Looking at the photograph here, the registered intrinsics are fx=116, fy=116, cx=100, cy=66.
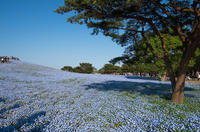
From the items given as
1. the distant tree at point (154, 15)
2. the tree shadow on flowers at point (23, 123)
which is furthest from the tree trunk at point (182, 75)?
the tree shadow on flowers at point (23, 123)

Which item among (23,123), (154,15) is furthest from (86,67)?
(23,123)

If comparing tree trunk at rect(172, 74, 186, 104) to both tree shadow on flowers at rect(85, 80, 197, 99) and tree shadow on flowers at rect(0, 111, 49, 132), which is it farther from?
tree shadow on flowers at rect(0, 111, 49, 132)

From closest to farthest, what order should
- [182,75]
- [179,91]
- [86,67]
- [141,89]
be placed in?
[182,75] → [179,91] → [141,89] → [86,67]

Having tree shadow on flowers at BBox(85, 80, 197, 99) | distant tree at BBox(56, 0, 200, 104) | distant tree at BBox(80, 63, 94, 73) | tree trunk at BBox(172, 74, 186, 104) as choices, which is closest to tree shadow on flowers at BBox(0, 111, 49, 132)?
distant tree at BBox(56, 0, 200, 104)

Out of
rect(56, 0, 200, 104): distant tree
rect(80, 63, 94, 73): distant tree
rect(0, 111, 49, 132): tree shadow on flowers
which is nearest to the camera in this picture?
rect(0, 111, 49, 132): tree shadow on flowers

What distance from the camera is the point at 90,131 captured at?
3.29 meters

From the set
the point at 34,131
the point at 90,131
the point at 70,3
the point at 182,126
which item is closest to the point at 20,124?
the point at 34,131

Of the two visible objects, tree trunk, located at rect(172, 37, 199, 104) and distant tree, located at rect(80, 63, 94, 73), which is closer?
tree trunk, located at rect(172, 37, 199, 104)

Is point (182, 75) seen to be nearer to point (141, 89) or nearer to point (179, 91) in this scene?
point (179, 91)

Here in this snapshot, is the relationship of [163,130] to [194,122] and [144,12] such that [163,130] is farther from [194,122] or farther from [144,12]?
[144,12]

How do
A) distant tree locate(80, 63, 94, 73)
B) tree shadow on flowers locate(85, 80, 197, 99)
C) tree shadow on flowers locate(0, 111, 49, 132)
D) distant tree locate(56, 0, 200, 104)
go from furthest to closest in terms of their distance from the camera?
1. distant tree locate(80, 63, 94, 73)
2. tree shadow on flowers locate(85, 80, 197, 99)
3. distant tree locate(56, 0, 200, 104)
4. tree shadow on flowers locate(0, 111, 49, 132)

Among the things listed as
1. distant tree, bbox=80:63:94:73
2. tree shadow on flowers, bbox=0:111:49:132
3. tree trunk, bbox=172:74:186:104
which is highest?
distant tree, bbox=80:63:94:73

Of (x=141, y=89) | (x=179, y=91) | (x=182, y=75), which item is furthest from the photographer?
(x=141, y=89)

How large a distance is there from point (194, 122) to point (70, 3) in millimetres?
7001
